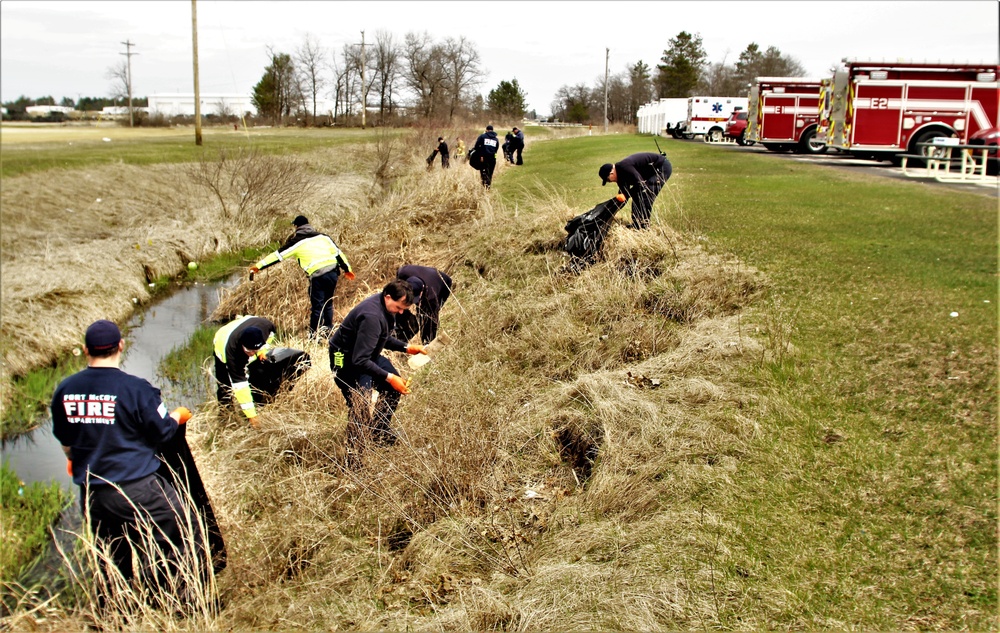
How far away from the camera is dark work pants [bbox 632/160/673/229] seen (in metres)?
10.3

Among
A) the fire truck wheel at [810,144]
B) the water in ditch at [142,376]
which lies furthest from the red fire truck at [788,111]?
the water in ditch at [142,376]

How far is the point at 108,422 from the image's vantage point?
174 inches

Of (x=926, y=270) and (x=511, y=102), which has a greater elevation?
(x=511, y=102)

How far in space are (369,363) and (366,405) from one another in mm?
432

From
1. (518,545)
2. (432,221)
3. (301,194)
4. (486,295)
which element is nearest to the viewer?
(518,545)

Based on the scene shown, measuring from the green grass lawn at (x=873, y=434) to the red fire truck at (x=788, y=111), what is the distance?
17566 millimetres

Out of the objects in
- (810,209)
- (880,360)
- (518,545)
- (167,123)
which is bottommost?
(518,545)

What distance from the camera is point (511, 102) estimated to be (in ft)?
233

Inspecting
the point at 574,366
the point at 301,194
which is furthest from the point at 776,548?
the point at 301,194

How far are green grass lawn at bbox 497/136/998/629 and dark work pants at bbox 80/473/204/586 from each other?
3180 millimetres

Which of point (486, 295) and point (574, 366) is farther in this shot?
point (486, 295)

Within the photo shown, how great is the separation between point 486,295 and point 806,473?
22.2 ft

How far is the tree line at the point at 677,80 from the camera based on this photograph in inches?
2518

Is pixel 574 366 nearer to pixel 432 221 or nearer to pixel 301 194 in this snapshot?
pixel 432 221
